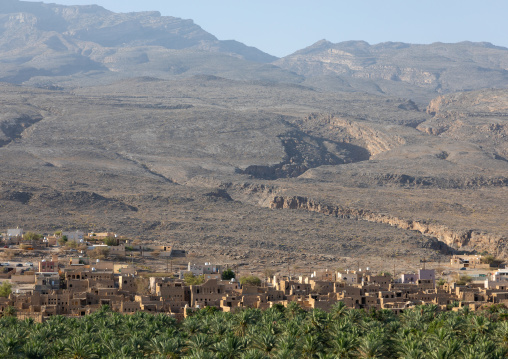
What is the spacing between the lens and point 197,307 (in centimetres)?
5766

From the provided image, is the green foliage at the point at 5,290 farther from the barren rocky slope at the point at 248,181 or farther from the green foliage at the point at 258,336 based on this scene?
the barren rocky slope at the point at 248,181

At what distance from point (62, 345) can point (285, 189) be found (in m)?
91.4

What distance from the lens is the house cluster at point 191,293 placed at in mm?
57000

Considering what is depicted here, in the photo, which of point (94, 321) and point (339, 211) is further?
point (339, 211)

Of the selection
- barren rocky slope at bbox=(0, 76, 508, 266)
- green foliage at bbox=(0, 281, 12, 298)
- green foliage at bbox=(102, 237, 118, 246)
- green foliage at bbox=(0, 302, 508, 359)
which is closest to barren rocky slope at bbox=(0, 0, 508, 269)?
barren rocky slope at bbox=(0, 76, 508, 266)

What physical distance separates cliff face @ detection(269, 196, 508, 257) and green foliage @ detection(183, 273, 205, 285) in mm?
40326

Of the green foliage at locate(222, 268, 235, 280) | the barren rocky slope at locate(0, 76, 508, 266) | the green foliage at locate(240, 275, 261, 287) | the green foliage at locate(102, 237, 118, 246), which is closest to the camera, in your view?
the green foliage at locate(240, 275, 261, 287)

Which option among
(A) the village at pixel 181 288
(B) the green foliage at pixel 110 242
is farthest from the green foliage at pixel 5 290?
(B) the green foliage at pixel 110 242

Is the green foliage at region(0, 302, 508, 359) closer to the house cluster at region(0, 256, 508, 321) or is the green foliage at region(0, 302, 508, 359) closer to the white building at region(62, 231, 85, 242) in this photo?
the house cluster at region(0, 256, 508, 321)

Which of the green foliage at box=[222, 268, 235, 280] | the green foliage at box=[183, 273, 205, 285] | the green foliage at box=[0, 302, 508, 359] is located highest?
the green foliage at box=[0, 302, 508, 359]

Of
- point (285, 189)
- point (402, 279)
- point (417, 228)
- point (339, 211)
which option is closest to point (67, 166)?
point (285, 189)

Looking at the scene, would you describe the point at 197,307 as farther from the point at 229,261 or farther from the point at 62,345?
the point at 229,261

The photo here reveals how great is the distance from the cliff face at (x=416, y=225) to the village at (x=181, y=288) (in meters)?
23.0

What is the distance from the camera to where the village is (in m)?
57.3
